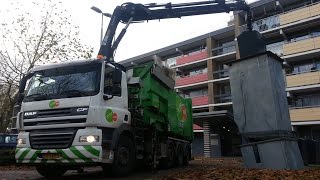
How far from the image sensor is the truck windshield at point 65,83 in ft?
30.2

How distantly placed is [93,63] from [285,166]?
6342mm

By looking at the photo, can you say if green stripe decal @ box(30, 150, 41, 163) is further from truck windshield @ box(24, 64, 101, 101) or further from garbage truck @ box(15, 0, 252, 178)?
truck windshield @ box(24, 64, 101, 101)

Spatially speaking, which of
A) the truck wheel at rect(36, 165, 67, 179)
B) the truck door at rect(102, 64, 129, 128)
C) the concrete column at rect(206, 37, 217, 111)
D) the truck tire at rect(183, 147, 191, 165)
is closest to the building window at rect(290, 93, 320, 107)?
the concrete column at rect(206, 37, 217, 111)

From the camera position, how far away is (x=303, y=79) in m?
32.3

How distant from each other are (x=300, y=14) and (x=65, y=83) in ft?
94.8

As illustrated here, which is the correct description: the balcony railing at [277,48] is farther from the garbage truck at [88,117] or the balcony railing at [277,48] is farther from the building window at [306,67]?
the garbage truck at [88,117]

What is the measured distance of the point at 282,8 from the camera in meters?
36.2

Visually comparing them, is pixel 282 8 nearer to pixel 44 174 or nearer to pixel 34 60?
pixel 34 60

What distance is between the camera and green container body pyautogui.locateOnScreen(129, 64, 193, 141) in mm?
11539

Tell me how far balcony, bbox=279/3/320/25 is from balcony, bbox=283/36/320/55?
2145 mm

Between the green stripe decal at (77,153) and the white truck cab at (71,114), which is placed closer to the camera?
the green stripe decal at (77,153)

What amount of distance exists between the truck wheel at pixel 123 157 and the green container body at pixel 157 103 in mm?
1378

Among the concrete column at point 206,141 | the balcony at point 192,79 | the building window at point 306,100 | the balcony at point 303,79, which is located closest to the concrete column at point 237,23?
the balcony at point 192,79

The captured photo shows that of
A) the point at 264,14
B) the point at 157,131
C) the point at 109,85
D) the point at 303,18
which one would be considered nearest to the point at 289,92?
the point at 303,18
